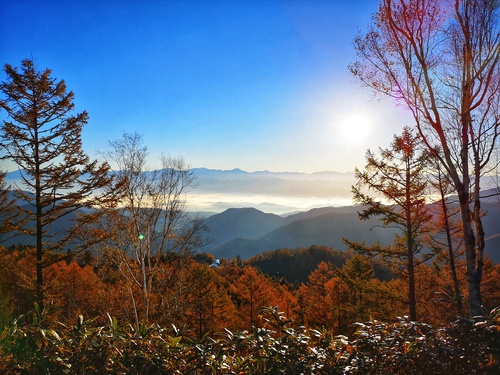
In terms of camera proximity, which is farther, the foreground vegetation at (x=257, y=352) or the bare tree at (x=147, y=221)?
the bare tree at (x=147, y=221)

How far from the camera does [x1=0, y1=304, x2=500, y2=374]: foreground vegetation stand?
7.04 feet

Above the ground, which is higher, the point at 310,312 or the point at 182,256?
the point at 182,256

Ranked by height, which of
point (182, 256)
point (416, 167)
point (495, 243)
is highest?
point (416, 167)

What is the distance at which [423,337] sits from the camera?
88.7 inches

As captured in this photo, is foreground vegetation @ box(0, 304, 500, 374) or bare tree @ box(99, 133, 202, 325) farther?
bare tree @ box(99, 133, 202, 325)

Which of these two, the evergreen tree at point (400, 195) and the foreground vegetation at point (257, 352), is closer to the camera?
the foreground vegetation at point (257, 352)

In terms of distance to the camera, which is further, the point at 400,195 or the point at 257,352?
the point at 400,195

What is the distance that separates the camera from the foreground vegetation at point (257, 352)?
84.4 inches

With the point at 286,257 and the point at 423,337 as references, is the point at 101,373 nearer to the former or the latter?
the point at 423,337

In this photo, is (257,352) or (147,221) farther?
(147,221)

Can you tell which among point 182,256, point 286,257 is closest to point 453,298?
point 182,256

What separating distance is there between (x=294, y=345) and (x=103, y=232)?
10.2 metres

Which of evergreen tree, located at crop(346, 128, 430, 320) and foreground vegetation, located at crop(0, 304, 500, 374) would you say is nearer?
foreground vegetation, located at crop(0, 304, 500, 374)

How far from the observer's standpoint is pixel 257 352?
228 cm
